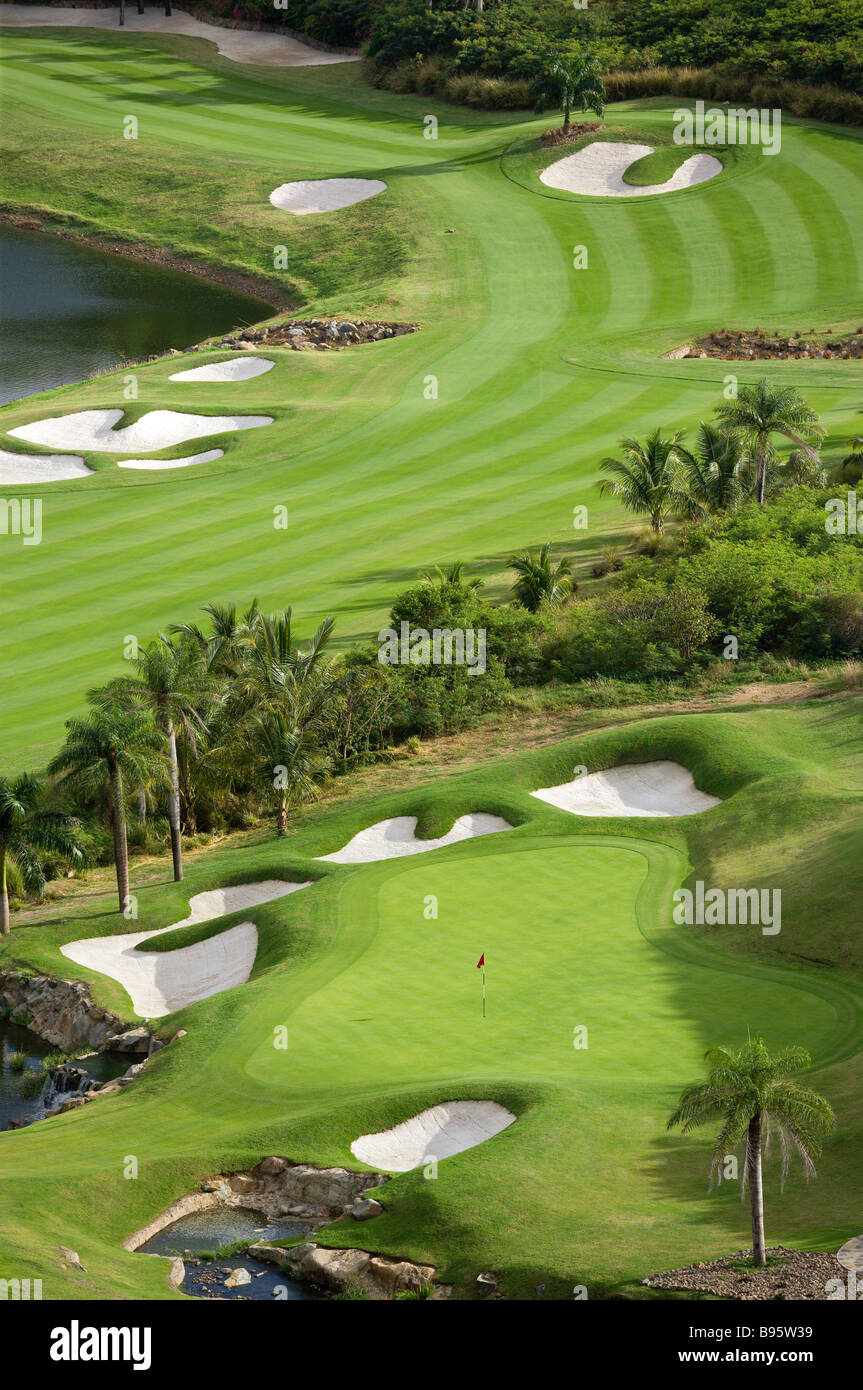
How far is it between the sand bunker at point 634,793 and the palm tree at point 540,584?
10863 millimetres

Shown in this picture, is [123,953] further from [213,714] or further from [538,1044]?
[538,1044]

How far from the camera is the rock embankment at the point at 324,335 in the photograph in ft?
264

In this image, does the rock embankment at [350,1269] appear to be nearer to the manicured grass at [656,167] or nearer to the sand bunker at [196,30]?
the manicured grass at [656,167]

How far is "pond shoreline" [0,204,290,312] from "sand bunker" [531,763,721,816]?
50.6 m

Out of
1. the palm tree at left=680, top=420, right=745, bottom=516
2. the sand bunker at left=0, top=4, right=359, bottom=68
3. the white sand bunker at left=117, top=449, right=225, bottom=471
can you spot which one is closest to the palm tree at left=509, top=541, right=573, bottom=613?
the palm tree at left=680, top=420, right=745, bottom=516

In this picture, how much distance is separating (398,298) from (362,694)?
129ft

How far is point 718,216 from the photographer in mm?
88562

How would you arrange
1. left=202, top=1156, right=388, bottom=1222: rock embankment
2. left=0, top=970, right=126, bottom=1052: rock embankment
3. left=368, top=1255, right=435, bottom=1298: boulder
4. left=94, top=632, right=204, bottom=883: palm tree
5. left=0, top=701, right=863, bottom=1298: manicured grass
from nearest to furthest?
left=368, top=1255, right=435, bottom=1298: boulder
left=0, top=701, right=863, bottom=1298: manicured grass
left=202, top=1156, right=388, bottom=1222: rock embankment
left=0, top=970, right=126, bottom=1052: rock embankment
left=94, top=632, right=204, bottom=883: palm tree

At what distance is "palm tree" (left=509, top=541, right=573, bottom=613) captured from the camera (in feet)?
175

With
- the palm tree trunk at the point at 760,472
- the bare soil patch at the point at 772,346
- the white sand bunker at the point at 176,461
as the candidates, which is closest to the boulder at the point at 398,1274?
the palm tree trunk at the point at 760,472

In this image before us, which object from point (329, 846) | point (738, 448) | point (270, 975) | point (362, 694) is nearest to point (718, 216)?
point (738, 448)

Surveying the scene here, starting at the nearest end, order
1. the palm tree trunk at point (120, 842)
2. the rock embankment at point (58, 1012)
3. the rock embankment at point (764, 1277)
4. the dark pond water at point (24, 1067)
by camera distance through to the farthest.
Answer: the rock embankment at point (764, 1277)
the dark pond water at point (24, 1067)
the rock embankment at point (58, 1012)
the palm tree trunk at point (120, 842)

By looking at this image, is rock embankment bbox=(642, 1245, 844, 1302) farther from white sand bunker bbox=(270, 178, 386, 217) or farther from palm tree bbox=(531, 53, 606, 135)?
palm tree bbox=(531, 53, 606, 135)

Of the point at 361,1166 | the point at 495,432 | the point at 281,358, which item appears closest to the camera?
the point at 361,1166
